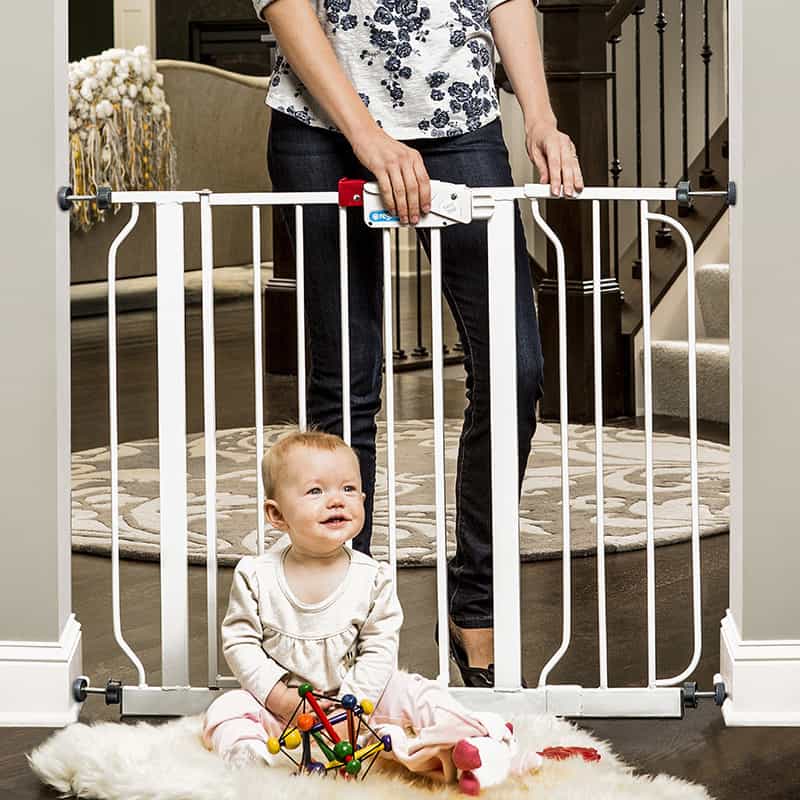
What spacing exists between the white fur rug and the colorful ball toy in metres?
0.02

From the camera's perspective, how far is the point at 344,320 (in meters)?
2.06

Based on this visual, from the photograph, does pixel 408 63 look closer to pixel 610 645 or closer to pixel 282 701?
pixel 282 701

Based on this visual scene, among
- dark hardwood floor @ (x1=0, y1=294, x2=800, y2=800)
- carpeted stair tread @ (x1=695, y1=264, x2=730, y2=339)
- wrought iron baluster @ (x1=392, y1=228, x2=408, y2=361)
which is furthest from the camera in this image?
wrought iron baluster @ (x1=392, y1=228, x2=408, y2=361)

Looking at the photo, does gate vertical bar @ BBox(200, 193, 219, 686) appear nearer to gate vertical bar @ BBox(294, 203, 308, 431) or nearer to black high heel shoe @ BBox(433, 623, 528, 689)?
gate vertical bar @ BBox(294, 203, 308, 431)

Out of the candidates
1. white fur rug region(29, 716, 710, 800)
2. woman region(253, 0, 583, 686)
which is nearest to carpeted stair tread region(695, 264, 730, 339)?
woman region(253, 0, 583, 686)

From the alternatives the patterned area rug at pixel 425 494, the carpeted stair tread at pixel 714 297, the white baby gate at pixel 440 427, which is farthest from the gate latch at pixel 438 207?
the carpeted stair tread at pixel 714 297

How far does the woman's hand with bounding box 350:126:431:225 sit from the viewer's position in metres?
2.00

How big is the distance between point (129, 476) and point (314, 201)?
191cm

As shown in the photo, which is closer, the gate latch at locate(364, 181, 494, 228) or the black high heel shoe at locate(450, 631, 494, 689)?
the gate latch at locate(364, 181, 494, 228)

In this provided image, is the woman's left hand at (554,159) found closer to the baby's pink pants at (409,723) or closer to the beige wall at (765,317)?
the beige wall at (765,317)

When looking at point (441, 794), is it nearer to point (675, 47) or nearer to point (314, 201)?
point (314, 201)

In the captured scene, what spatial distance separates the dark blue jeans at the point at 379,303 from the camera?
6.89 feet

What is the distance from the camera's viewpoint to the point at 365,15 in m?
2.06

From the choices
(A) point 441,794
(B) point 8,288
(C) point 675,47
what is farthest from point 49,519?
(C) point 675,47
